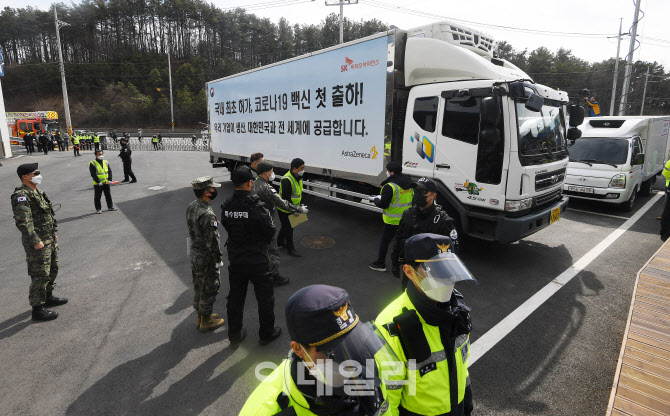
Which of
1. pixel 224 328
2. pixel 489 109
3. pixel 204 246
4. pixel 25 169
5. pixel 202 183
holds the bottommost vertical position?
pixel 224 328

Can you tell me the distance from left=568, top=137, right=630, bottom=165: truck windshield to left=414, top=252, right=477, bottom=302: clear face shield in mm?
Answer: 10014

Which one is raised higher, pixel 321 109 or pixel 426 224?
pixel 321 109

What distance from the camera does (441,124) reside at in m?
5.81

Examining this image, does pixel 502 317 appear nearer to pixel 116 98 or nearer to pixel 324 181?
pixel 324 181

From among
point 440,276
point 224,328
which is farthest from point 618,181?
point 224,328

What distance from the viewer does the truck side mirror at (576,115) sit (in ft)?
20.5

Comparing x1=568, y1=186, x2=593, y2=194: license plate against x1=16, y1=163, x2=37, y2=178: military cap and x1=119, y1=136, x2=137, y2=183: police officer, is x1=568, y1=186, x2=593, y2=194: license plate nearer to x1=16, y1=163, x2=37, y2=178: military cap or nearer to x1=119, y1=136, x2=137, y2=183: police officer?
x1=16, y1=163, x2=37, y2=178: military cap

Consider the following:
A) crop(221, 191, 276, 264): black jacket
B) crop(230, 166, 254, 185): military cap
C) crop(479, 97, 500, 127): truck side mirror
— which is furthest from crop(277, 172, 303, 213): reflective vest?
crop(479, 97, 500, 127): truck side mirror

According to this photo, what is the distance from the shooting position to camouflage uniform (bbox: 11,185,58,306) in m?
4.17

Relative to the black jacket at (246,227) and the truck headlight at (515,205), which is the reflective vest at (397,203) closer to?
the truck headlight at (515,205)

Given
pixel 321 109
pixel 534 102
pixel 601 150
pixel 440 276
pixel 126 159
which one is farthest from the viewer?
pixel 126 159

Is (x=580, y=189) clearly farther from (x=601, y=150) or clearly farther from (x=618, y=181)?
(x=601, y=150)

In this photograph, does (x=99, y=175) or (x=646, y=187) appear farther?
(x=646, y=187)

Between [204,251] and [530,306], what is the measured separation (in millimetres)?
4083
